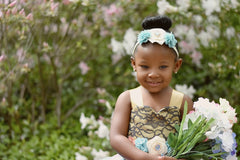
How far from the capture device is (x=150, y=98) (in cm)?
244

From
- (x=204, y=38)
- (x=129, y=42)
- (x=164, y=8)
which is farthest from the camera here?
(x=204, y=38)

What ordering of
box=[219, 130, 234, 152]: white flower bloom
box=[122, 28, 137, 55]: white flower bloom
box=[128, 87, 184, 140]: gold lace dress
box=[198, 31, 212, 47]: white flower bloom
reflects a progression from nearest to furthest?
box=[219, 130, 234, 152]: white flower bloom < box=[128, 87, 184, 140]: gold lace dress < box=[122, 28, 137, 55]: white flower bloom < box=[198, 31, 212, 47]: white flower bloom

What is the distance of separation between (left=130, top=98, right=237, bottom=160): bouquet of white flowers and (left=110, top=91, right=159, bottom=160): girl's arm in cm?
7

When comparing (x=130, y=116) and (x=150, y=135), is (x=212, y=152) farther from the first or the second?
(x=130, y=116)

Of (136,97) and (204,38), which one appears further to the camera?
(204,38)

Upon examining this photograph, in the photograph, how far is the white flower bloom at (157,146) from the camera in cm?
232

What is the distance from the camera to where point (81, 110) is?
4957mm

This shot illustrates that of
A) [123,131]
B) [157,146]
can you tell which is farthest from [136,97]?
[157,146]

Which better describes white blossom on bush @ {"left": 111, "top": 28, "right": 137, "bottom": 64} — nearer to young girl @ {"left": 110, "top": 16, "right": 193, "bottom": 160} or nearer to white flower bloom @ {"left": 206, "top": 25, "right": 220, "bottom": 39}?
white flower bloom @ {"left": 206, "top": 25, "right": 220, "bottom": 39}

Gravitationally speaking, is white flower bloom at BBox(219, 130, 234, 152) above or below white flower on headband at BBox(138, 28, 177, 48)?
below

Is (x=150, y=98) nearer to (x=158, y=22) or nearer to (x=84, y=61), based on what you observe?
(x=158, y=22)

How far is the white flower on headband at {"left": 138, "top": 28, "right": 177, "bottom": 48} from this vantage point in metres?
2.31

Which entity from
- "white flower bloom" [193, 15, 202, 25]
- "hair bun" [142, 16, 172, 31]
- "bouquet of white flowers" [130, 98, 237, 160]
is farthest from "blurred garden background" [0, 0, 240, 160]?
"hair bun" [142, 16, 172, 31]

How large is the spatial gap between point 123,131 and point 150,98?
0.89 ft
